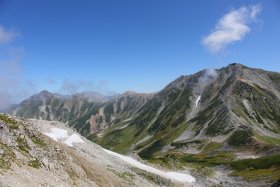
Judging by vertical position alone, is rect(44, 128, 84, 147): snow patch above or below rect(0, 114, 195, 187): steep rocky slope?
above

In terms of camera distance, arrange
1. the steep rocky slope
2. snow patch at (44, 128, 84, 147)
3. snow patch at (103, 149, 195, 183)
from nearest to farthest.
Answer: the steep rocky slope
snow patch at (44, 128, 84, 147)
snow patch at (103, 149, 195, 183)

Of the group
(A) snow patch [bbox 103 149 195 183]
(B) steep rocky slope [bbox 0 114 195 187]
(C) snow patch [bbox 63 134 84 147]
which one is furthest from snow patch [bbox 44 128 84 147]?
(A) snow patch [bbox 103 149 195 183]

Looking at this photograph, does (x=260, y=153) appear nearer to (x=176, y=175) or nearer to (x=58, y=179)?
(x=176, y=175)

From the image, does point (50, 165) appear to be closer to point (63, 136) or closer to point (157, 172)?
point (63, 136)

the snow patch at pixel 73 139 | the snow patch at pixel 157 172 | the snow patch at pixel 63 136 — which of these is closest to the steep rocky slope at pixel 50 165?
the snow patch at pixel 73 139

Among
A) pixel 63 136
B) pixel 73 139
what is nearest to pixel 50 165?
pixel 73 139

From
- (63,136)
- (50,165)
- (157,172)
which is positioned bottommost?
(50,165)

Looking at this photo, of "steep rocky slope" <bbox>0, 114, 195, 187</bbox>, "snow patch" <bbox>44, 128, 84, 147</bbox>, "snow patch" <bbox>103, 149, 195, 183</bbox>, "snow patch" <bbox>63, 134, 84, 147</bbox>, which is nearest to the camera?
"steep rocky slope" <bbox>0, 114, 195, 187</bbox>

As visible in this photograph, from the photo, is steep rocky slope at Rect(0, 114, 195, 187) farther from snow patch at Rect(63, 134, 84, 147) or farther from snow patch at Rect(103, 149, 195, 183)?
A: snow patch at Rect(103, 149, 195, 183)

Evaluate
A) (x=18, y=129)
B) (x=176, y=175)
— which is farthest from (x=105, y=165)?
(x=176, y=175)
